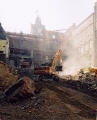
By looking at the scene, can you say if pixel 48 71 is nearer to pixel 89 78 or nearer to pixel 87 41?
pixel 89 78

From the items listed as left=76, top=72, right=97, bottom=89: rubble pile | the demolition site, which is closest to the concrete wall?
the demolition site

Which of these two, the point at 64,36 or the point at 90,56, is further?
the point at 64,36

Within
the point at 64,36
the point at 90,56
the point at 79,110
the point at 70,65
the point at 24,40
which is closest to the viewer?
the point at 79,110

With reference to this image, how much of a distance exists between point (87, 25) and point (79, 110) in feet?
99.9

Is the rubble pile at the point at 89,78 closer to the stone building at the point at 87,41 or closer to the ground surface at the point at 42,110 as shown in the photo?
the ground surface at the point at 42,110

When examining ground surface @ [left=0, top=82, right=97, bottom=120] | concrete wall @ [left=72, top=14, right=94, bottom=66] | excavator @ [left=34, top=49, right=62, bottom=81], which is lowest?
ground surface @ [left=0, top=82, right=97, bottom=120]

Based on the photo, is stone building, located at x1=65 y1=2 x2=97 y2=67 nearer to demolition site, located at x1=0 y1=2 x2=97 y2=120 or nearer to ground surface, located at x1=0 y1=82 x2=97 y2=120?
demolition site, located at x1=0 y1=2 x2=97 y2=120

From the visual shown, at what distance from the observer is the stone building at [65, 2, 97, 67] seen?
31.4 m

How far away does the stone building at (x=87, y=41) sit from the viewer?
3139 centimetres

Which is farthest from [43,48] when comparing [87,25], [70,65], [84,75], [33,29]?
[33,29]

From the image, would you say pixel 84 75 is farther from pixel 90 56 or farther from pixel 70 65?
pixel 70 65

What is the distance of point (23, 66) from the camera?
2527 cm

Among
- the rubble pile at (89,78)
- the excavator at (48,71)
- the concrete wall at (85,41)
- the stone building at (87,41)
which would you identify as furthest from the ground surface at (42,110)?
the concrete wall at (85,41)

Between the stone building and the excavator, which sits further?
the stone building
